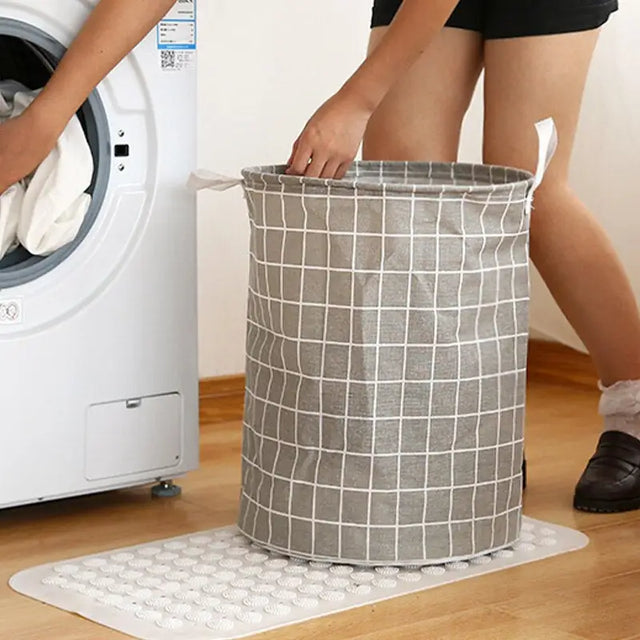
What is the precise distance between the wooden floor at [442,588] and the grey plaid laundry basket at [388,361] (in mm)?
113

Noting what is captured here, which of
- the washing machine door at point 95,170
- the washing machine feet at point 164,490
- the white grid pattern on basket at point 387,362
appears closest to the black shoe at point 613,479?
the white grid pattern on basket at point 387,362

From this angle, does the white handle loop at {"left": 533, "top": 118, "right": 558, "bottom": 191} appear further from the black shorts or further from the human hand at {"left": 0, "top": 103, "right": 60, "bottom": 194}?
the human hand at {"left": 0, "top": 103, "right": 60, "bottom": 194}

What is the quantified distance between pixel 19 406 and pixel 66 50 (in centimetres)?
45

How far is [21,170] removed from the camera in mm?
1689

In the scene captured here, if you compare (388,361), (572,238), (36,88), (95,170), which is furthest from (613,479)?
(36,88)

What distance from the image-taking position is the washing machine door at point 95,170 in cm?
172

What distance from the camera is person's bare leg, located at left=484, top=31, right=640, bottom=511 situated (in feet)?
5.92

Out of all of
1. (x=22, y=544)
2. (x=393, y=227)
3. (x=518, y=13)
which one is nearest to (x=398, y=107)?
(x=518, y=13)

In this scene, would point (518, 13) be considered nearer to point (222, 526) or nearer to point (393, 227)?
point (393, 227)

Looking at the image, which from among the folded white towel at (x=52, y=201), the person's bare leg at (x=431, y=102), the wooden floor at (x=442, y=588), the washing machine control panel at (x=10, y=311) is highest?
the person's bare leg at (x=431, y=102)

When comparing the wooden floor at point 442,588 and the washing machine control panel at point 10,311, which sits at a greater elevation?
the washing machine control panel at point 10,311

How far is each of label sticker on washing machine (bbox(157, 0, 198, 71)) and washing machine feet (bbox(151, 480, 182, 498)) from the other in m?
0.57

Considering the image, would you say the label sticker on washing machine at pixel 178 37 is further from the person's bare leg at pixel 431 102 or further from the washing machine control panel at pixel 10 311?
the washing machine control panel at pixel 10 311

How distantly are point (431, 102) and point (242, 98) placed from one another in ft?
2.13
